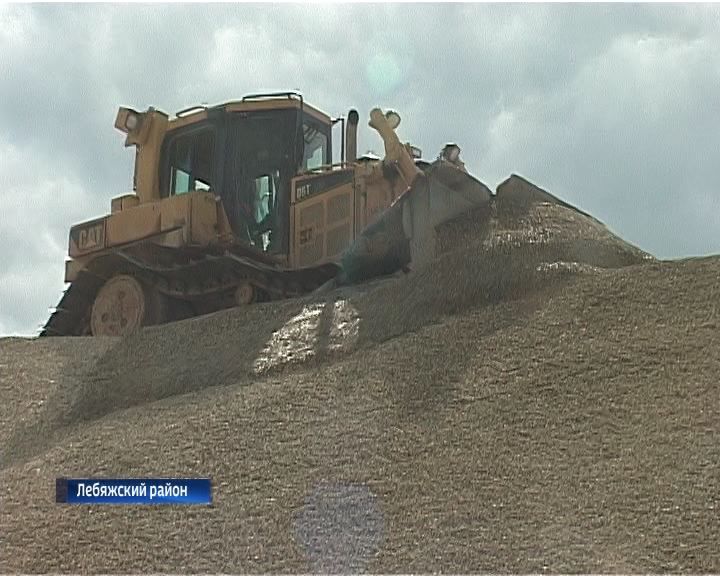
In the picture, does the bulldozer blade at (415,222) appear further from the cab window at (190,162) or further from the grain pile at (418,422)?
the cab window at (190,162)

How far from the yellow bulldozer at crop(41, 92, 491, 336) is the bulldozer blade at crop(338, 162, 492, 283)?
0.83m

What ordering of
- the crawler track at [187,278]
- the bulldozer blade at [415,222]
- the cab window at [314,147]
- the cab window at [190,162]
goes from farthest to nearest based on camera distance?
the cab window at [190,162]
the cab window at [314,147]
the crawler track at [187,278]
the bulldozer blade at [415,222]

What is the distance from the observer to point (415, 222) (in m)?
9.43

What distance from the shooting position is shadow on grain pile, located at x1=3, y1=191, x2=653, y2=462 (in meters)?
7.57

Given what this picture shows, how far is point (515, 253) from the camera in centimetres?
827

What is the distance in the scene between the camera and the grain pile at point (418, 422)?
5.04m

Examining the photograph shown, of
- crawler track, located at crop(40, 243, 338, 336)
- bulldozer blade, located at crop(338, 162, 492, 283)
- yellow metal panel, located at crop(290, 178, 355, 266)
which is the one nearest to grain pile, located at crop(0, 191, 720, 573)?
bulldozer blade, located at crop(338, 162, 492, 283)

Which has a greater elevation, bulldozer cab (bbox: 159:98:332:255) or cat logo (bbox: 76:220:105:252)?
bulldozer cab (bbox: 159:98:332:255)

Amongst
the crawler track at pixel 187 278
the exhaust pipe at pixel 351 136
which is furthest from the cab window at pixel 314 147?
the crawler track at pixel 187 278

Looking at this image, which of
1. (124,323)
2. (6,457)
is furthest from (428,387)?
(124,323)

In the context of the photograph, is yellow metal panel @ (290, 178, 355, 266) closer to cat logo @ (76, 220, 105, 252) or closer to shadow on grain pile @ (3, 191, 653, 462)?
shadow on grain pile @ (3, 191, 653, 462)

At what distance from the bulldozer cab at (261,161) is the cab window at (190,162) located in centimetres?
29

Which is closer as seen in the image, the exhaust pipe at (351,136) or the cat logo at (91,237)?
the exhaust pipe at (351,136)

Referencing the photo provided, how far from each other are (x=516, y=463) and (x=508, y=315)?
1.99 m
